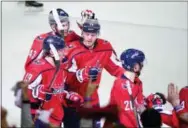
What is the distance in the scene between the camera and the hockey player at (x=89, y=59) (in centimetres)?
284

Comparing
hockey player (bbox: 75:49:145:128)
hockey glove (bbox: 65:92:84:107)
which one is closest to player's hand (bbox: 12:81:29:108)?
hockey glove (bbox: 65:92:84:107)

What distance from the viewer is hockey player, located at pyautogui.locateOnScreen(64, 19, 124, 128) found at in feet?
9.33

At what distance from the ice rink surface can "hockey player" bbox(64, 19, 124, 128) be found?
49 mm

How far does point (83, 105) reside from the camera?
111 inches

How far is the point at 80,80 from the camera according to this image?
2855mm

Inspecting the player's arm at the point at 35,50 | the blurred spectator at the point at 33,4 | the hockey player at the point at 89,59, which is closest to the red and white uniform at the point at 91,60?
the hockey player at the point at 89,59

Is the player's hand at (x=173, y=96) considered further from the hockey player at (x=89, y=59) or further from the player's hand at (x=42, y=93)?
the player's hand at (x=42, y=93)

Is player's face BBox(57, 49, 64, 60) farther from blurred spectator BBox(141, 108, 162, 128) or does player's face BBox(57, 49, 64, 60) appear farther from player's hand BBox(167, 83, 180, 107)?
player's hand BBox(167, 83, 180, 107)

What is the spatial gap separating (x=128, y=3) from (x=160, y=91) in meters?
0.66

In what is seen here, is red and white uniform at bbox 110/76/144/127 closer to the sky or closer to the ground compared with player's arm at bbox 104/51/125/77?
closer to the ground

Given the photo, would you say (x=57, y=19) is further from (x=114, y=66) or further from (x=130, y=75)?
(x=130, y=75)

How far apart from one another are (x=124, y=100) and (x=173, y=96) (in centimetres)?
45

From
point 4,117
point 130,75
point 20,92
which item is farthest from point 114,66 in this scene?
point 4,117

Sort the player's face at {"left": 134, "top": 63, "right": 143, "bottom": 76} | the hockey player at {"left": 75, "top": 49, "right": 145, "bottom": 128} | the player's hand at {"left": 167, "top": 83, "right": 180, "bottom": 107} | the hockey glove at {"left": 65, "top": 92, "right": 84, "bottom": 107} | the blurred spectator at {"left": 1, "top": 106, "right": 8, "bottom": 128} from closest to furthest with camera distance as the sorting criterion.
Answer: the blurred spectator at {"left": 1, "top": 106, "right": 8, "bottom": 128} → the hockey glove at {"left": 65, "top": 92, "right": 84, "bottom": 107} → the hockey player at {"left": 75, "top": 49, "right": 145, "bottom": 128} → the player's face at {"left": 134, "top": 63, "right": 143, "bottom": 76} → the player's hand at {"left": 167, "top": 83, "right": 180, "bottom": 107}
